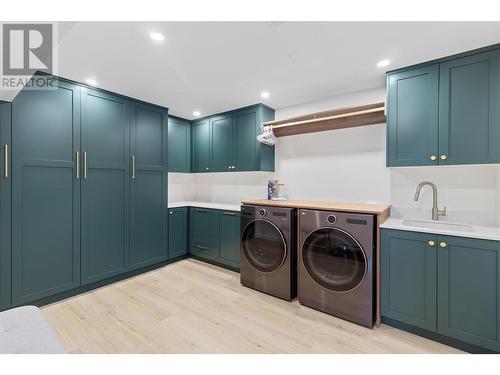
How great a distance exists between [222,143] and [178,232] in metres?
1.54

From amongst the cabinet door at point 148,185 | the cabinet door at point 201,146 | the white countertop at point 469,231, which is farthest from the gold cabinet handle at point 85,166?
the white countertop at point 469,231

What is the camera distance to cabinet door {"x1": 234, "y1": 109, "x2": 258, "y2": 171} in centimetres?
317

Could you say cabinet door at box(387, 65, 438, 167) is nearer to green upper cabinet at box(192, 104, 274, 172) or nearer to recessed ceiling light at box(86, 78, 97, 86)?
green upper cabinet at box(192, 104, 274, 172)

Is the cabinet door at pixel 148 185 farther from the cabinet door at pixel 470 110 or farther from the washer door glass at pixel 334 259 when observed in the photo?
the cabinet door at pixel 470 110

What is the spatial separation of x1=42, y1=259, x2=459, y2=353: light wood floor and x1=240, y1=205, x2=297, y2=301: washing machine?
5.5 inches

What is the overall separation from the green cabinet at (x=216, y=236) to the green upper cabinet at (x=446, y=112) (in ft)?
6.63

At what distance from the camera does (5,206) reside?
202 cm

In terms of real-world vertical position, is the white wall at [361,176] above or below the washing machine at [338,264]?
above

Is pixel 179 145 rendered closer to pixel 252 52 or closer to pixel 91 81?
pixel 91 81

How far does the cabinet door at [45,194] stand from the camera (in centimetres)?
210
